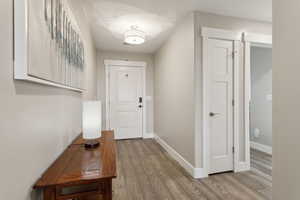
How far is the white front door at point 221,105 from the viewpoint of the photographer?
89.6 inches

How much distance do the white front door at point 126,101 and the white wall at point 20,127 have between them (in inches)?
128

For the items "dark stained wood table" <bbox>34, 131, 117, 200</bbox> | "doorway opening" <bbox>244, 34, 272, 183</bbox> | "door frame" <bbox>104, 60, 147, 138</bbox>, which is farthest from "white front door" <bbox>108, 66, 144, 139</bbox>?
"dark stained wood table" <bbox>34, 131, 117, 200</bbox>

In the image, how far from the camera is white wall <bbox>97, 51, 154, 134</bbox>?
4078 mm

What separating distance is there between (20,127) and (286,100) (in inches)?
63.2

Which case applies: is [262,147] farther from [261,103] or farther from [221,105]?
[221,105]

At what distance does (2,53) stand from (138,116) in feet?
12.7

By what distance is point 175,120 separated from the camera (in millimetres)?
2887

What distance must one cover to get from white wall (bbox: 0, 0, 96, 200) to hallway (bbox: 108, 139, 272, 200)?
1.32 m

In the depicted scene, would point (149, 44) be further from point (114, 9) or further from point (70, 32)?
point (70, 32)

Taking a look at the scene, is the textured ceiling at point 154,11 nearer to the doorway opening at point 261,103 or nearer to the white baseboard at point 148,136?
the doorway opening at point 261,103

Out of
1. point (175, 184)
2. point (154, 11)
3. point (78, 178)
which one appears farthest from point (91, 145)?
point (154, 11)

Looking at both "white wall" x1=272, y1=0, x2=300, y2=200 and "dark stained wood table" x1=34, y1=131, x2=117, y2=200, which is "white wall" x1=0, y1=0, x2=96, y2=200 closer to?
"dark stained wood table" x1=34, y1=131, x2=117, y2=200

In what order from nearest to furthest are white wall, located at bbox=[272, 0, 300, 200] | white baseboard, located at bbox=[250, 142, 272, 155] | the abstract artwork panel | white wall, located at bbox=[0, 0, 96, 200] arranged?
1. white wall, located at bbox=[0, 0, 96, 200]
2. the abstract artwork panel
3. white wall, located at bbox=[272, 0, 300, 200]
4. white baseboard, located at bbox=[250, 142, 272, 155]

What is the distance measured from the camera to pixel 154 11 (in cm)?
224
